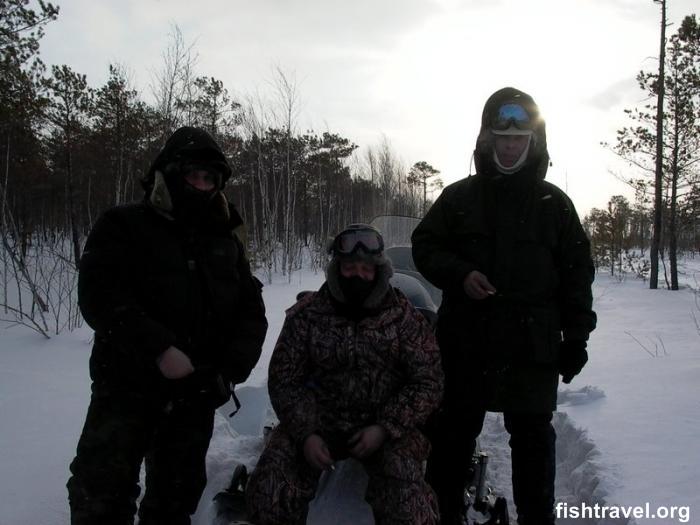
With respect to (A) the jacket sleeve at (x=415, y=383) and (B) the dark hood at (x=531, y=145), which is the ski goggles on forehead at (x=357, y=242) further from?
(B) the dark hood at (x=531, y=145)

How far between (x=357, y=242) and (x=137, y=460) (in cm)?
118

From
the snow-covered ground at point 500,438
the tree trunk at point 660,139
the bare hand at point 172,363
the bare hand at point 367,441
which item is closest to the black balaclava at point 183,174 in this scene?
the bare hand at point 172,363

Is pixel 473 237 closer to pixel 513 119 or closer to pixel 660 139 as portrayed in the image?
pixel 513 119

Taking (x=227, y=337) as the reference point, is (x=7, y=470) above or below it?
below

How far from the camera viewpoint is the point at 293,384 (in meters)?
2.04

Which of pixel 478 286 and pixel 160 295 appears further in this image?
pixel 478 286

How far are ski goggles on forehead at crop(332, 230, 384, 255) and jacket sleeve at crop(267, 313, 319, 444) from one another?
34cm

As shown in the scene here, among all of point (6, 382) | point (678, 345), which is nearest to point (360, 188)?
point (678, 345)

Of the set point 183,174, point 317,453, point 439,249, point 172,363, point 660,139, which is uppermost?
point 660,139

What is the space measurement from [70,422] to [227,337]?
178cm

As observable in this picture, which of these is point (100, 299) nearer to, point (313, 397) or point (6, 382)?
point (313, 397)

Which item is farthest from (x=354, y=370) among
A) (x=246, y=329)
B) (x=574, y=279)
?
(x=574, y=279)

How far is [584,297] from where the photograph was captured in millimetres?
1960

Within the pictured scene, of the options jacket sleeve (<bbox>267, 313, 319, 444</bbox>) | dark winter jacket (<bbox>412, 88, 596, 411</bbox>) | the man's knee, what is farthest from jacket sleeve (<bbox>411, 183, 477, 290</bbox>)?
the man's knee
